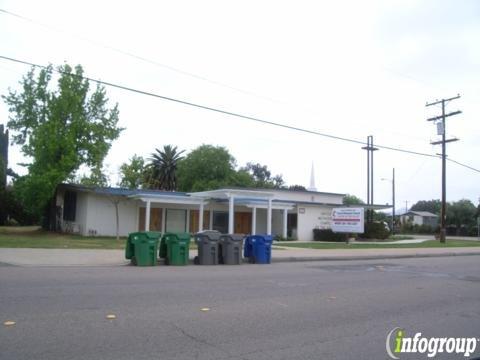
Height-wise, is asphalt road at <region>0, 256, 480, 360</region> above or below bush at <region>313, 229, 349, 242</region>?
below

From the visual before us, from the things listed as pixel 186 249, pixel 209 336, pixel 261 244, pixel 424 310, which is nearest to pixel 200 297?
pixel 209 336

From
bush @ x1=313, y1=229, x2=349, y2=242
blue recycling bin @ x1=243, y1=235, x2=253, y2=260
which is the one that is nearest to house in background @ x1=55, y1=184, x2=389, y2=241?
bush @ x1=313, y1=229, x2=349, y2=242

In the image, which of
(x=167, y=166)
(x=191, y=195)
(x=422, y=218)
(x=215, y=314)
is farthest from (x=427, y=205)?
(x=215, y=314)

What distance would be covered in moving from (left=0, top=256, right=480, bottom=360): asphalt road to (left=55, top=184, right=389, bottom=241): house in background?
18.0 m

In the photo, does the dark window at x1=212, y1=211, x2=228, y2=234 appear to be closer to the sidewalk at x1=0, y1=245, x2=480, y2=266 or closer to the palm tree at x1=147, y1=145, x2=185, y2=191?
the sidewalk at x1=0, y1=245, x2=480, y2=266

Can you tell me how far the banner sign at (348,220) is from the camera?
116 feet

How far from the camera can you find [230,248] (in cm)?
1905

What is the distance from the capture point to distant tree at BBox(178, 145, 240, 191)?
6519 cm

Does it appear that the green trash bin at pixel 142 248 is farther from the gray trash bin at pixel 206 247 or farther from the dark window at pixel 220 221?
the dark window at pixel 220 221

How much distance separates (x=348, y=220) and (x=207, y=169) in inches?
1250

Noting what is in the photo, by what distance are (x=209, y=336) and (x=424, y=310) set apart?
15.8 feet

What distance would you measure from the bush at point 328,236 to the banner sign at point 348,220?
216cm

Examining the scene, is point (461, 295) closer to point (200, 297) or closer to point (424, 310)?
point (424, 310)

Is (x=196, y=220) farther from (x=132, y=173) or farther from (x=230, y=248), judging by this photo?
(x=230, y=248)
